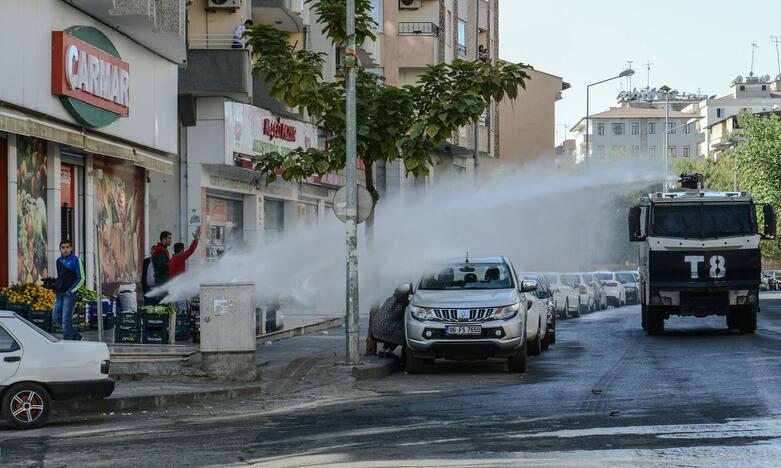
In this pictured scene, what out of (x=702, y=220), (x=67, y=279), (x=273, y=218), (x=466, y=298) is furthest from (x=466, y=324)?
(x=273, y=218)

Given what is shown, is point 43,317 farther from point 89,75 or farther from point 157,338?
point 89,75

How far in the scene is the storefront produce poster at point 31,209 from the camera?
839 inches

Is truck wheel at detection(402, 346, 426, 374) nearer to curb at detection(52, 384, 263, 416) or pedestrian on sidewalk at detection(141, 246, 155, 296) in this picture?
curb at detection(52, 384, 263, 416)

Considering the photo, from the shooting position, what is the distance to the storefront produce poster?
21312mm

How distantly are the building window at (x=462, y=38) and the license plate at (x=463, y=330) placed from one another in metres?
38.3

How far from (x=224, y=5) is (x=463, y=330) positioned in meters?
16.9

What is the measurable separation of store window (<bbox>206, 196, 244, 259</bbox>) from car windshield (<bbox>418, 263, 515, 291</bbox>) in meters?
13.3

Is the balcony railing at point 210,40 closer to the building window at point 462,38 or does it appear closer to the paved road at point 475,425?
the paved road at point 475,425

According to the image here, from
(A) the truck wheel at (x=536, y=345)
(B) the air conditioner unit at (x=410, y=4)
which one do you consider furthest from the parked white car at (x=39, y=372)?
(B) the air conditioner unit at (x=410, y=4)

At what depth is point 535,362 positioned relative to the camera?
801 inches

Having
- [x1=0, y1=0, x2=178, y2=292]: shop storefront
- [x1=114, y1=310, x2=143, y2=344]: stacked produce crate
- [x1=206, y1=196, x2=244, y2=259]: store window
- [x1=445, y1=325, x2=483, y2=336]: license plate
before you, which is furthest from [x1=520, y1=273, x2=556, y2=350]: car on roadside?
[x1=206, y1=196, x2=244, y2=259]: store window

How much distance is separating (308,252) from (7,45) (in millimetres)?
7220

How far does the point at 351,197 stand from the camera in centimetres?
1867

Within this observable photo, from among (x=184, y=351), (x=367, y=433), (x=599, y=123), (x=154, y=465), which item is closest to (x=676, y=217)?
(x=184, y=351)
